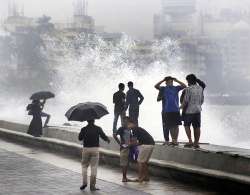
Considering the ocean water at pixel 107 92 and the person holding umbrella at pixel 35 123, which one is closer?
the person holding umbrella at pixel 35 123

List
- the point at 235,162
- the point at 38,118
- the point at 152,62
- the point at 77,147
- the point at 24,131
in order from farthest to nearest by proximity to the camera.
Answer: the point at 152,62 < the point at 24,131 < the point at 38,118 < the point at 77,147 < the point at 235,162

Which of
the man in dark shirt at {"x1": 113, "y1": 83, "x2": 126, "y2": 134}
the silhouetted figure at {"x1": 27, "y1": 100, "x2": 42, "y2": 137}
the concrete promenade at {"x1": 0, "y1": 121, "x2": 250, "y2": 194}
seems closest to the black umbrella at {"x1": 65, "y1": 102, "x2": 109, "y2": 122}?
A: the concrete promenade at {"x1": 0, "y1": 121, "x2": 250, "y2": 194}

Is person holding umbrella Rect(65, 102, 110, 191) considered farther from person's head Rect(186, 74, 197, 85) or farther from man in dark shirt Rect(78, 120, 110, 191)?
person's head Rect(186, 74, 197, 85)

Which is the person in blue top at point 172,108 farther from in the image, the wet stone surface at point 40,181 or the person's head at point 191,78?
the wet stone surface at point 40,181

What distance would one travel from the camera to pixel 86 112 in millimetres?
11930

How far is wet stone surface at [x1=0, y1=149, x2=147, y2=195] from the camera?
11.3 meters

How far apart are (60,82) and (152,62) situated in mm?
34295

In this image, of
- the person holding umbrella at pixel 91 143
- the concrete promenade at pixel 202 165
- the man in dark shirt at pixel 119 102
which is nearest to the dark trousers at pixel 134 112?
the man in dark shirt at pixel 119 102

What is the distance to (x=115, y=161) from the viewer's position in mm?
15125

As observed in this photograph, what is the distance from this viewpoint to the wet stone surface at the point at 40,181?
11.3 m

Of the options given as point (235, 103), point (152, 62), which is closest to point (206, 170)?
point (152, 62)

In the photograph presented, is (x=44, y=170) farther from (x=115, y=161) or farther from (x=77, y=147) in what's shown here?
(x=77, y=147)

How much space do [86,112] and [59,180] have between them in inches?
63.3

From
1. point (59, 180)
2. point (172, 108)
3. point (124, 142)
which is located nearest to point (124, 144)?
point (124, 142)
